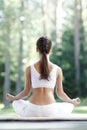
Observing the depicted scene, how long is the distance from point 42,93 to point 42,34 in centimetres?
859

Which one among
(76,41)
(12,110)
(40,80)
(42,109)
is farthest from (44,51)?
(76,41)

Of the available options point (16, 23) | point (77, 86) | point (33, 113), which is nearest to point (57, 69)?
point (33, 113)

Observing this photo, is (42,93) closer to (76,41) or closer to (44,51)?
(44,51)

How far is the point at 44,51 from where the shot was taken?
2555 mm

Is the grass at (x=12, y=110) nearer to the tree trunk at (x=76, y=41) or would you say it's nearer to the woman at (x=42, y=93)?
the tree trunk at (x=76, y=41)

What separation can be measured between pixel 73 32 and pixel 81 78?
43.6 inches

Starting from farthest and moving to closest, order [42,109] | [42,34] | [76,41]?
[76,41] → [42,34] → [42,109]

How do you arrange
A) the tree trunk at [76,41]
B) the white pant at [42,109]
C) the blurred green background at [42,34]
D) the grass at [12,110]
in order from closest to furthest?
1. the white pant at [42,109]
2. the grass at [12,110]
3. the blurred green background at [42,34]
4. the tree trunk at [76,41]

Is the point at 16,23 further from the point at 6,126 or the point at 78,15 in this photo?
the point at 6,126

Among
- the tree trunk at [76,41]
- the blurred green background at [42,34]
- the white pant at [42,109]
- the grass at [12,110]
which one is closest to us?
the white pant at [42,109]

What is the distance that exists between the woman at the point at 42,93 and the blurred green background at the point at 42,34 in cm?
753

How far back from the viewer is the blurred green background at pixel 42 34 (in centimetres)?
1062

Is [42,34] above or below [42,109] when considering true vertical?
below

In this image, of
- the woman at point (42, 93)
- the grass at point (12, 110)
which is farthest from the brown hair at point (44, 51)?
the grass at point (12, 110)
